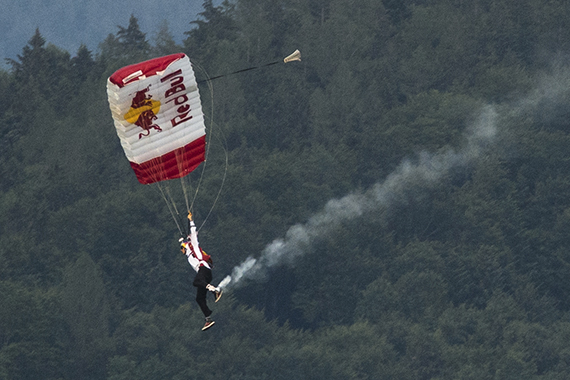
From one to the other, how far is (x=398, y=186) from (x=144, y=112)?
91.9m

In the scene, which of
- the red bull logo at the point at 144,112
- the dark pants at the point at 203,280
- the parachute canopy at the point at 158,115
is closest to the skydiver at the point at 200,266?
the dark pants at the point at 203,280

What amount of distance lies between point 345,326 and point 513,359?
1277cm

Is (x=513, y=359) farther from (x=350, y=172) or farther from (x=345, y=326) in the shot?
(x=350, y=172)

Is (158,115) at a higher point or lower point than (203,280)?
higher

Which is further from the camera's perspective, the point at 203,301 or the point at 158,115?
the point at 158,115

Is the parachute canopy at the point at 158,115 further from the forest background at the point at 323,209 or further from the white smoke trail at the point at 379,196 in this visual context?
the white smoke trail at the point at 379,196

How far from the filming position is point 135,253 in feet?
376

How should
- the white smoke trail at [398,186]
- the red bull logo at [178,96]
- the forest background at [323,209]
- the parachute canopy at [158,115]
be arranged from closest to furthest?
the parachute canopy at [158,115] → the red bull logo at [178,96] → the forest background at [323,209] → the white smoke trail at [398,186]

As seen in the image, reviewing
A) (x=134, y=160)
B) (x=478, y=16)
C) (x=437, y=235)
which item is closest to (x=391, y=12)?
(x=478, y=16)

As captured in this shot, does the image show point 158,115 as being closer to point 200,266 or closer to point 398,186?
point 200,266

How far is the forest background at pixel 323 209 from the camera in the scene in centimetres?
10681

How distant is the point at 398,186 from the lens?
13138 centimetres

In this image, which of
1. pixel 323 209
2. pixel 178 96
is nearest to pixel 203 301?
pixel 178 96

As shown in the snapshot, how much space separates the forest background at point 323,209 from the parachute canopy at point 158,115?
61240 mm
